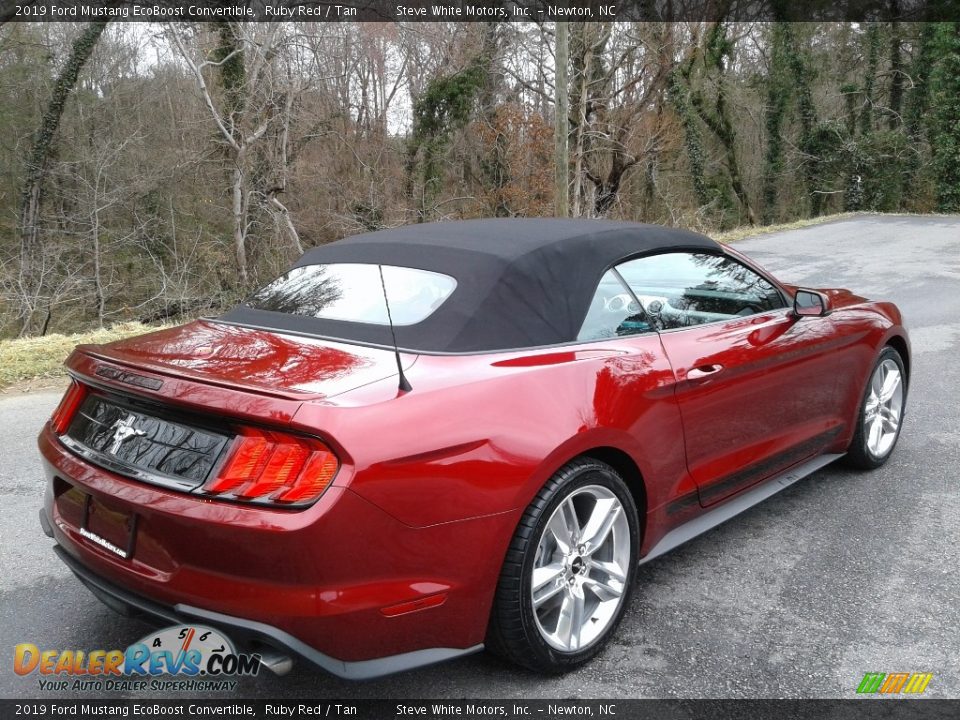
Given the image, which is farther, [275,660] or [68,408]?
[68,408]

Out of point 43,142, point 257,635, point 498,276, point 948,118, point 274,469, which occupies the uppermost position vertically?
point 948,118

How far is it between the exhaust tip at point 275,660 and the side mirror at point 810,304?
112 inches

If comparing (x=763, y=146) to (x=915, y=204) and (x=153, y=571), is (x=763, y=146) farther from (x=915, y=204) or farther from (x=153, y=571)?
(x=153, y=571)

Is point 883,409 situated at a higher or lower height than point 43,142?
lower

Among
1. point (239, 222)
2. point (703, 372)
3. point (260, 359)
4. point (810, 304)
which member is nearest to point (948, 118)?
point (239, 222)

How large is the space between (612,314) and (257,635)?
5.66 ft

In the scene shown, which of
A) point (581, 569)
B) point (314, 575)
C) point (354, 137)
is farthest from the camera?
point (354, 137)

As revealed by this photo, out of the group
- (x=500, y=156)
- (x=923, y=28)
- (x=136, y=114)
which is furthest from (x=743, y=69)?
(x=136, y=114)

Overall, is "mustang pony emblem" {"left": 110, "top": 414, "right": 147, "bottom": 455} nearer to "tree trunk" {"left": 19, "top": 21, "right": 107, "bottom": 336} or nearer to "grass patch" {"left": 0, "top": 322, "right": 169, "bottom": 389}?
"grass patch" {"left": 0, "top": 322, "right": 169, "bottom": 389}

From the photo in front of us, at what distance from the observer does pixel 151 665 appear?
103 inches

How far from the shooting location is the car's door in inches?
126

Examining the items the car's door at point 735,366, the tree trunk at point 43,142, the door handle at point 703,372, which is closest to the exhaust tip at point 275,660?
the car's door at point 735,366

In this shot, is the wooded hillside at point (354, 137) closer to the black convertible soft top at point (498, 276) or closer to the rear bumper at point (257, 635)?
the black convertible soft top at point (498, 276)

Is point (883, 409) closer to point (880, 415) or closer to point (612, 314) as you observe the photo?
point (880, 415)
